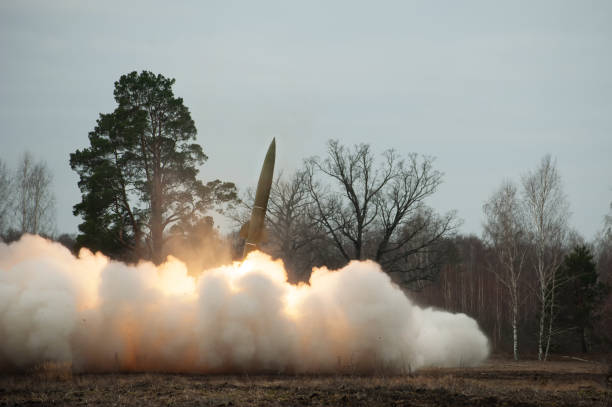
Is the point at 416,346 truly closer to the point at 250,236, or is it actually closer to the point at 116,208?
the point at 250,236

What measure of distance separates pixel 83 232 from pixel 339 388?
24.2 metres

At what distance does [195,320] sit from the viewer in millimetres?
23359

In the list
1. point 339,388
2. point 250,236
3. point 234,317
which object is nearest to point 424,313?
point 250,236

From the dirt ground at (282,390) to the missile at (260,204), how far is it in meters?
8.11

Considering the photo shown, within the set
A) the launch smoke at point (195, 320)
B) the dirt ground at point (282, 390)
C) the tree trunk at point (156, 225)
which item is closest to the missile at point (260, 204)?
the launch smoke at point (195, 320)

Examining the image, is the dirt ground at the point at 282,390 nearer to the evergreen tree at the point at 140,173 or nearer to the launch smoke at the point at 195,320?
the launch smoke at the point at 195,320

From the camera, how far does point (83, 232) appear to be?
37.0m

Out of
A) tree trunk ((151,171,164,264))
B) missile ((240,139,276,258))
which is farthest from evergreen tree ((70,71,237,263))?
missile ((240,139,276,258))

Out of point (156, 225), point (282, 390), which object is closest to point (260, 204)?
point (282, 390)

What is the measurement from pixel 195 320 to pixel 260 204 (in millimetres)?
6817

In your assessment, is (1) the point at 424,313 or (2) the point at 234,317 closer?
(2) the point at 234,317

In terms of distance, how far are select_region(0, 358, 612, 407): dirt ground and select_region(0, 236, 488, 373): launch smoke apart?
4.62ft

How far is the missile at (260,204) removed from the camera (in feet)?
91.8

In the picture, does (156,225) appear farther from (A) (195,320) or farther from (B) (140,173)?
(A) (195,320)
